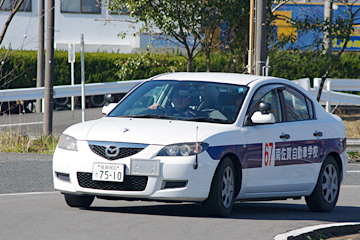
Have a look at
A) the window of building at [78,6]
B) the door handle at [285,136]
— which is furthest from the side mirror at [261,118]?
the window of building at [78,6]

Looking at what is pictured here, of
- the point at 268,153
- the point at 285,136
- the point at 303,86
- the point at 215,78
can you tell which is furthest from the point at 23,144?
the point at 303,86

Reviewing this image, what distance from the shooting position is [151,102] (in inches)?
336

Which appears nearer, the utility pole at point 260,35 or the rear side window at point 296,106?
the rear side window at point 296,106

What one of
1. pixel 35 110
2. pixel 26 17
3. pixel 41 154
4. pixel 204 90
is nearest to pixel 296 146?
pixel 204 90

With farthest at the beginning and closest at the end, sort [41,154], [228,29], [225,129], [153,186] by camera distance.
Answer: [228,29] → [41,154] → [225,129] → [153,186]

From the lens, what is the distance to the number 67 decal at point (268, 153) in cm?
829

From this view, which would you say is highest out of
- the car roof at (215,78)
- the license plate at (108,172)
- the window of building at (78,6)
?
the window of building at (78,6)

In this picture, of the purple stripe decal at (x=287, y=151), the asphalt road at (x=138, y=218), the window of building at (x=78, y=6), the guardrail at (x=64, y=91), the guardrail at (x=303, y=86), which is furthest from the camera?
the window of building at (x=78, y=6)

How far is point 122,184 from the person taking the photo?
732 cm

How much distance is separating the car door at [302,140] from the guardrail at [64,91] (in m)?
12.2

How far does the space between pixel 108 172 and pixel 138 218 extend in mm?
563

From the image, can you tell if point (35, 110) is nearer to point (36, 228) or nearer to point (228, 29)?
point (228, 29)

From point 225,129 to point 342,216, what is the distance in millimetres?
2008

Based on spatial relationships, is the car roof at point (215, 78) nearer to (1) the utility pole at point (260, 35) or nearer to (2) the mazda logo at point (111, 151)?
(2) the mazda logo at point (111, 151)
